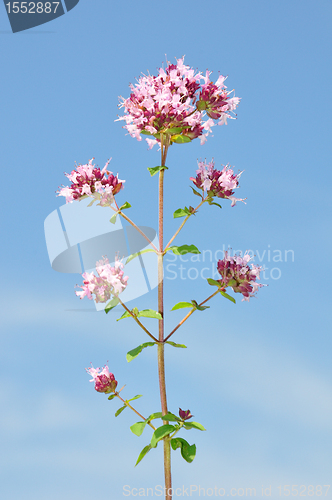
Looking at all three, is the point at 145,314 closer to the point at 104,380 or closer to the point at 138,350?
the point at 138,350

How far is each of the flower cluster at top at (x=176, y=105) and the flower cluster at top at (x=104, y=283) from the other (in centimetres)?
124

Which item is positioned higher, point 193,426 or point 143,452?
point 193,426

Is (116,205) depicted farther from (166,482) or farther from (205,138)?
(166,482)

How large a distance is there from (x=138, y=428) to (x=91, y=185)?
88.8 inches

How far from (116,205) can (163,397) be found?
71.9 inches

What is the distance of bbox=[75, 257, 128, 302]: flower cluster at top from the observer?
3.83 m

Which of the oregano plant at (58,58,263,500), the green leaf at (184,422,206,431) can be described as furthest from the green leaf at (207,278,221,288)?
the green leaf at (184,422,206,431)

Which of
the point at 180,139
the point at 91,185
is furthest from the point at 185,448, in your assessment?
the point at 180,139

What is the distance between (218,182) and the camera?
412 centimetres

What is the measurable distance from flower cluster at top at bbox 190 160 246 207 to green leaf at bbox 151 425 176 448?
6.90 feet

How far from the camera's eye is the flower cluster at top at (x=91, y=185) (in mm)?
3973

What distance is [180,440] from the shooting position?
393 centimetres

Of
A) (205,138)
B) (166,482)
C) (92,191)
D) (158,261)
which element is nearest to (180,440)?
(166,482)

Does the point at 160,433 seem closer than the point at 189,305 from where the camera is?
Yes
